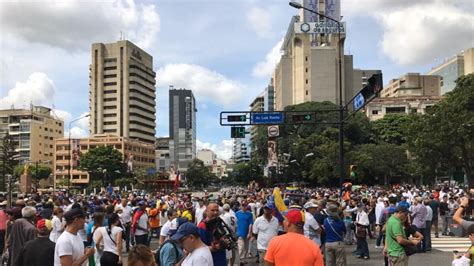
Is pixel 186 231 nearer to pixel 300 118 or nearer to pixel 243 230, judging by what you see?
pixel 243 230

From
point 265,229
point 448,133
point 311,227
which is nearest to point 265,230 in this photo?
point 265,229

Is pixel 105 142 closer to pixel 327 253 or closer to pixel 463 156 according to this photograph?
pixel 463 156

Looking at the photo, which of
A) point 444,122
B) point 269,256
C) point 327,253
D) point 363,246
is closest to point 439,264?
point 363,246

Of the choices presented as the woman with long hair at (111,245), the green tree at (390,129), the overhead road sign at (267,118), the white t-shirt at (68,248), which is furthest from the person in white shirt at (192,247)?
the green tree at (390,129)

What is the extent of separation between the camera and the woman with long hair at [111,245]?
7938mm

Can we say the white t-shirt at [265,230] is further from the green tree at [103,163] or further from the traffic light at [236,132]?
the green tree at [103,163]

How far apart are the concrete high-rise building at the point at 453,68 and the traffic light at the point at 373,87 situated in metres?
118

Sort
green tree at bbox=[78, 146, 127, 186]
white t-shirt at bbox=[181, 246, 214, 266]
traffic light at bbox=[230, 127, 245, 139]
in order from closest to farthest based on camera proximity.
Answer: white t-shirt at bbox=[181, 246, 214, 266] → traffic light at bbox=[230, 127, 245, 139] → green tree at bbox=[78, 146, 127, 186]

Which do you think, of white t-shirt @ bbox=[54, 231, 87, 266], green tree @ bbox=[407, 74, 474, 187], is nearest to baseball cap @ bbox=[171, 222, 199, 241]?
white t-shirt @ bbox=[54, 231, 87, 266]

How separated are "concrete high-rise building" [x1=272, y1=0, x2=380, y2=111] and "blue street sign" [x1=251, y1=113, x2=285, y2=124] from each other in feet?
290

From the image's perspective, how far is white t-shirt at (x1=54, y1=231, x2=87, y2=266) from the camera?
19.7 feet

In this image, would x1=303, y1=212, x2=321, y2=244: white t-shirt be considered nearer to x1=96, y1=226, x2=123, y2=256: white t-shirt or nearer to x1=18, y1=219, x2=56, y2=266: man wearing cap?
x1=96, y1=226, x2=123, y2=256: white t-shirt

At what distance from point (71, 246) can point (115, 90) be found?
154 metres

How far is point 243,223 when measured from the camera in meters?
13.8
